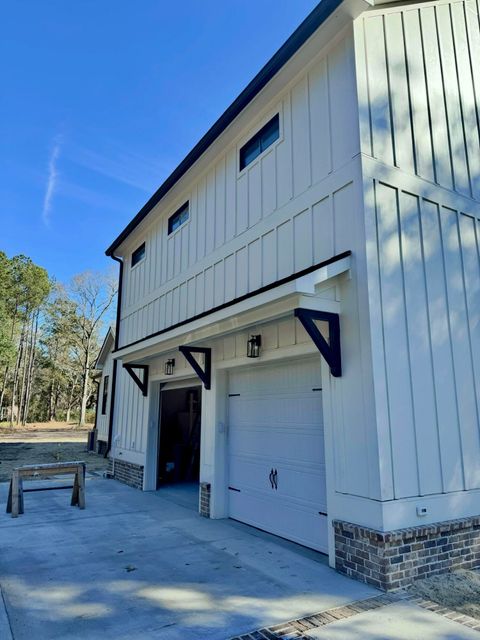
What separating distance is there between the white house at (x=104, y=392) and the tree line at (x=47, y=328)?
369 inches

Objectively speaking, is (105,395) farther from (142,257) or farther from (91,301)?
(91,301)

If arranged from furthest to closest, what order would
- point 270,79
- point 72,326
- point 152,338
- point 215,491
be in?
1. point 72,326
2. point 152,338
3. point 215,491
4. point 270,79

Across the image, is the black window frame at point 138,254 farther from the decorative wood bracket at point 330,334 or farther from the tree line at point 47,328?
the tree line at point 47,328

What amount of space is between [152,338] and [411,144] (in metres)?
5.24

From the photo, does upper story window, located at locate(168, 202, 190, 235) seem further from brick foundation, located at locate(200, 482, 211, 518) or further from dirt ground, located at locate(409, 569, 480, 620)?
dirt ground, located at locate(409, 569, 480, 620)

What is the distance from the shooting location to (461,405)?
15.7ft

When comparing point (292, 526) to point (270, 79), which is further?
point (270, 79)

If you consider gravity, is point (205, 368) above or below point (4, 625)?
above

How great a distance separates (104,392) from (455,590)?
15190 mm

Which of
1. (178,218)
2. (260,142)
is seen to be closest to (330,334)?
(260,142)

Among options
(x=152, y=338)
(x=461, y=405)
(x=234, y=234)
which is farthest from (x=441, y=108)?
(x=152, y=338)

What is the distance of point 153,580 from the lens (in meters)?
4.01

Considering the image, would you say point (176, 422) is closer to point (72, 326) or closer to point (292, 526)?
point (292, 526)

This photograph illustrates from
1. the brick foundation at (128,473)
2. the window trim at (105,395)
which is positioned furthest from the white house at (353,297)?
the window trim at (105,395)
